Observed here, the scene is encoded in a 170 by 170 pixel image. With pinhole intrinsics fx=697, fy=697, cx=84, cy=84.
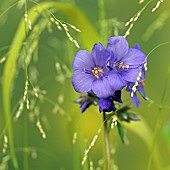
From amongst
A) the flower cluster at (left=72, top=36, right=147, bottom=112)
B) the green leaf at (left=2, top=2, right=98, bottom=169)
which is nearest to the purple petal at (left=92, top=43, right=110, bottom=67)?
the flower cluster at (left=72, top=36, right=147, bottom=112)

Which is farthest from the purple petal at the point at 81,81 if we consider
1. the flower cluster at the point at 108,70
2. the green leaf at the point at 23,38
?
the green leaf at the point at 23,38

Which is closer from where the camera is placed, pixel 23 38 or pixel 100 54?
pixel 100 54

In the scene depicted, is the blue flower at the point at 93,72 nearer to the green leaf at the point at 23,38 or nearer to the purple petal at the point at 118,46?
the purple petal at the point at 118,46

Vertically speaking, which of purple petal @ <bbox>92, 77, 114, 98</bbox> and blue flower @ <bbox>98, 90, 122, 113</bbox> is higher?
purple petal @ <bbox>92, 77, 114, 98</bbox>

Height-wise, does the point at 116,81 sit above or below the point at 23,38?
below

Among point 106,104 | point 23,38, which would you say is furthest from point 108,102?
point 23,38

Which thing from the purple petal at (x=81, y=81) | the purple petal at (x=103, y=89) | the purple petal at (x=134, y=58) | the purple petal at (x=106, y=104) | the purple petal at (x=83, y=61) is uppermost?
the purple petal at (x=83, y=61)

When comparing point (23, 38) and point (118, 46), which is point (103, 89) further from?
point (23, 38)

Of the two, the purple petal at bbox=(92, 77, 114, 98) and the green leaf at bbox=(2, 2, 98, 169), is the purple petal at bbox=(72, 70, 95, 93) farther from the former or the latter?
the green leaf at bbox=(2, 2, 98, 169)
